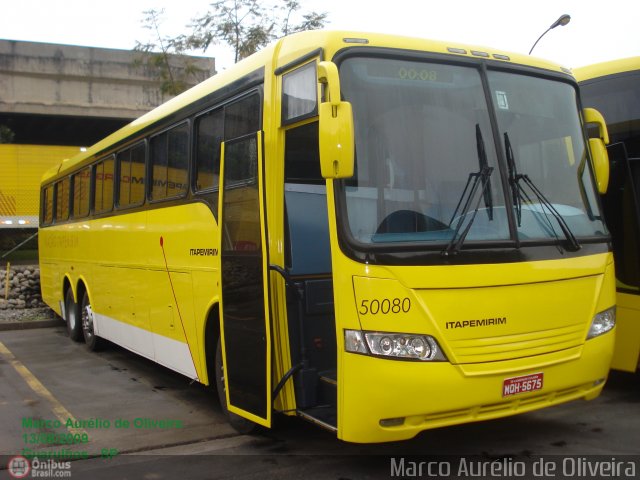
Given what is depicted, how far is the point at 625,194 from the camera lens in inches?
269

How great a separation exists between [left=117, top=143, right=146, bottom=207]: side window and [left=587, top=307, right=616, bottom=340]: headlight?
5306 millimetres

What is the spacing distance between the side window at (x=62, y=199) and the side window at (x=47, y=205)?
2.01 feet

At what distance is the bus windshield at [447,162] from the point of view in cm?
456

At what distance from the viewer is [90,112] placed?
31.4 meters

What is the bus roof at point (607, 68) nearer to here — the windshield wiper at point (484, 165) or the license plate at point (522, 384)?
the windshield wiper at point (484, 165)

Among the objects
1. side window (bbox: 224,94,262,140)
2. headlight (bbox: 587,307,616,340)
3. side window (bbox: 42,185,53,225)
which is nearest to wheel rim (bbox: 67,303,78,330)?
side window (bbox: 42,185,53,225)

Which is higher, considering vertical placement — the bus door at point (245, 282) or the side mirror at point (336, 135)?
the side mirror at point (336, 135)

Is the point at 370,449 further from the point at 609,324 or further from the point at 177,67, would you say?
the point at 177,67

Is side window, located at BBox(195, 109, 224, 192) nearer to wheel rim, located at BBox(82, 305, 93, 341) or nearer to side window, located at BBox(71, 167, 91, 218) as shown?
side window, located at BBox(71, 167, 91, 218)

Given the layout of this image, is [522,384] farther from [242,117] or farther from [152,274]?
[152,274]

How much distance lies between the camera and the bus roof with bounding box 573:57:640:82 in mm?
6949

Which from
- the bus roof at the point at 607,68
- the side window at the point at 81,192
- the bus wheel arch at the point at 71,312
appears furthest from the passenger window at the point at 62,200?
the bus roof at the point at 607,68

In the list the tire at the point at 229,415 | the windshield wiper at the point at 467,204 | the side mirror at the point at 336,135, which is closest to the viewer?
the side mirror at the point at 336,135

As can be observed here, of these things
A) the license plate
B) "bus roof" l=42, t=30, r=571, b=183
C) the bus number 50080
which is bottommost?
the license plate
